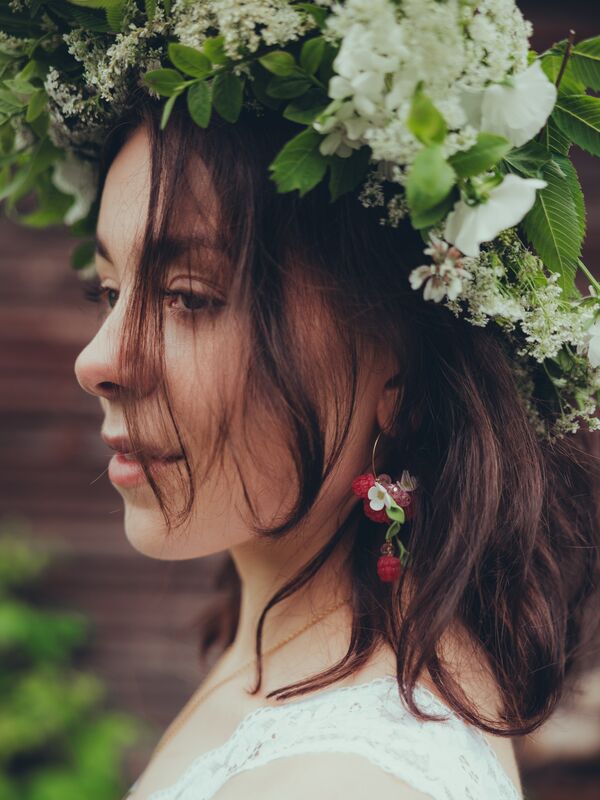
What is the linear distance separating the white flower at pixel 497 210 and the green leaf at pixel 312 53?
10.5 inches

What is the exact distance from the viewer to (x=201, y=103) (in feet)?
3.66

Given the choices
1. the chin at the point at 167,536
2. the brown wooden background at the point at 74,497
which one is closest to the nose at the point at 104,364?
the chin at the point at 167,536

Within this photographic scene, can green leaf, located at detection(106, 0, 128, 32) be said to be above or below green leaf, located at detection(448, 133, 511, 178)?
above

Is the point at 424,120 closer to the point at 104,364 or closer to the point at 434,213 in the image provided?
the point at 434,213

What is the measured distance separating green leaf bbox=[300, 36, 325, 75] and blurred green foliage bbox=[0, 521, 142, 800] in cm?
257

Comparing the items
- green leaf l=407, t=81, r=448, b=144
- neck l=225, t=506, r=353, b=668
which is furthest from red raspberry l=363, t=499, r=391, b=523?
green leaf l=407, t=81, r=448, b=144

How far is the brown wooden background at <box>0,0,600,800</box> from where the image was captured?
131 inches

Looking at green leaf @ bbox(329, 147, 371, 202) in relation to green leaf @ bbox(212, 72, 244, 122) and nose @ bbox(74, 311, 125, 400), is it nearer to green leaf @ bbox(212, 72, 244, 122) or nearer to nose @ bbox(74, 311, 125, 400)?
green leaf @ bbox(212, 72, 244, 122)

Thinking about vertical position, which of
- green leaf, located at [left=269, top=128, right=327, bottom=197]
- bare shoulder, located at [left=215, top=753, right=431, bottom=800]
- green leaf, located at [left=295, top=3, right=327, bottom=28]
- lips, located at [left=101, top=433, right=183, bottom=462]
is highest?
green leaf, located at [left=295, top=3, right=327, bottom=28]

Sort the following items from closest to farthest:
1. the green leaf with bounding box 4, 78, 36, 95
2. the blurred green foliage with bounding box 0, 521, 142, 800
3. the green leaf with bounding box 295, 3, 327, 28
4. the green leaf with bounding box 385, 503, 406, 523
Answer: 1. the green leaf with bounding box 295, 3, 327, 28
2. the green leaf with bounding box 385, 503, 406, 523
3. the green leaf with bounding box 4, 78, 36, 95
4. the blurred green foliage with bounding box 0, 521, 142, 800

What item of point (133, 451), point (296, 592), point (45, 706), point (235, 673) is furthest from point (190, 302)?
point (45, 706)

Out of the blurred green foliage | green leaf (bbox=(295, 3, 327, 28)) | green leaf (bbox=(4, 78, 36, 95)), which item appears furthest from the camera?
the blurred green foliage

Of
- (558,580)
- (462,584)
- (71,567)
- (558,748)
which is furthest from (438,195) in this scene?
(71,567)

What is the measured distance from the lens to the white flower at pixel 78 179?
5.40 feet
